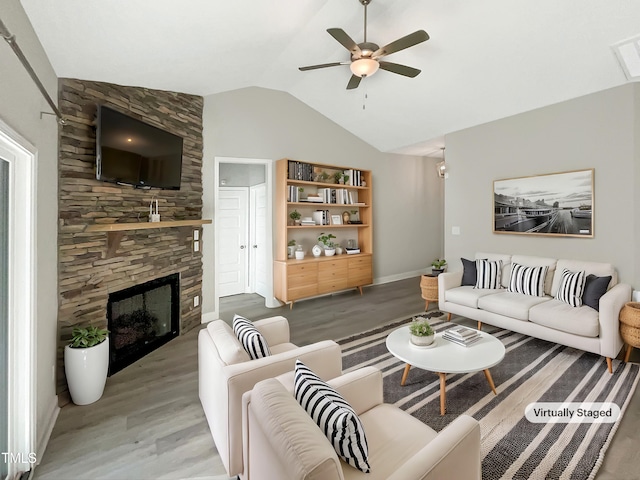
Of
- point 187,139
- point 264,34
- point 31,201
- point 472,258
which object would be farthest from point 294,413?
point 472,258

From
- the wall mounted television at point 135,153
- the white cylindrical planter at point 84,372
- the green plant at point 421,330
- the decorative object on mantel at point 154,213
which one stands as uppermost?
the wall mounted television at point 135,153

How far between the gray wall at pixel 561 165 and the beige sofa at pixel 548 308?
289 millimetres

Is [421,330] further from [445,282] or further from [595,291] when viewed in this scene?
[595,291]

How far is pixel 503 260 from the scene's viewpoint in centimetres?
422

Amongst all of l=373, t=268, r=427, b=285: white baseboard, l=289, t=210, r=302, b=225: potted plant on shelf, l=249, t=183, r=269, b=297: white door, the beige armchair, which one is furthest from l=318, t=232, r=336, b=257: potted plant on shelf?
the beige armchair

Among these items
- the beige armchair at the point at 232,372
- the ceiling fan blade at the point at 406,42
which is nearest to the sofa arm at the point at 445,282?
the beige armchair at the point at 232,372

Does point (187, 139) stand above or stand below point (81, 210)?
above

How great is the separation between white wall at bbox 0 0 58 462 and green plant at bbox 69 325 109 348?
0.41 feet

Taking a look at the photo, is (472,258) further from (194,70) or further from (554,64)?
(194,70)

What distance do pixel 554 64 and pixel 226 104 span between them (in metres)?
3.93

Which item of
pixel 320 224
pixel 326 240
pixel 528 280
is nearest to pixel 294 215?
pixel 320 224

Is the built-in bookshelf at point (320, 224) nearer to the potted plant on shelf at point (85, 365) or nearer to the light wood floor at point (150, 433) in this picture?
the light wood floor at point (150, 433)

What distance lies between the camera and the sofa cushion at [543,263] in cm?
373

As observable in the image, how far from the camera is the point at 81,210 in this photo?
269 cm
